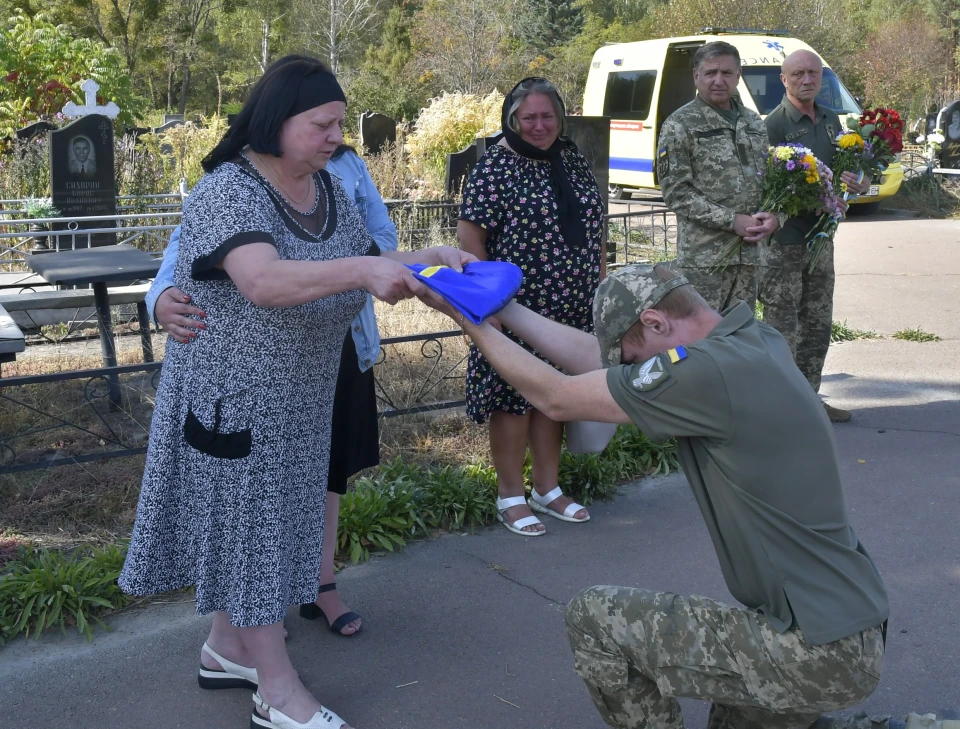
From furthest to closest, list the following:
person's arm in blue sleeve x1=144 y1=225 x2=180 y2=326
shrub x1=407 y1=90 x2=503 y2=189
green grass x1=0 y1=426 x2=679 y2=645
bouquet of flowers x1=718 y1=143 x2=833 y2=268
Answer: shrub x1=407 y1=90 x2=503 y2=189 → bouquet of flowers x1=718 y1=143 x2=833 y2=268 → green grass x1=0 y1=426 x2=679 y2=645 → person's arm in blue sleeve x1=144 y1=225 x2=180 y2=326

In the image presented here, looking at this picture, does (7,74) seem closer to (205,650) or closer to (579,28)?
(205,650)

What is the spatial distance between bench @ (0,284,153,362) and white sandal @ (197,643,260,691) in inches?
162

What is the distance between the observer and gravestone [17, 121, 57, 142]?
1280 centimetres

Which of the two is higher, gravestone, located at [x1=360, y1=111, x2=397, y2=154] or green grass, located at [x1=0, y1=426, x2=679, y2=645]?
gravestone, located at [x1=360, y1=111, x2=397, y2=154]

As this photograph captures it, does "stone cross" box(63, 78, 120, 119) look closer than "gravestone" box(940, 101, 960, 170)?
Yes

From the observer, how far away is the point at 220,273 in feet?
8.73

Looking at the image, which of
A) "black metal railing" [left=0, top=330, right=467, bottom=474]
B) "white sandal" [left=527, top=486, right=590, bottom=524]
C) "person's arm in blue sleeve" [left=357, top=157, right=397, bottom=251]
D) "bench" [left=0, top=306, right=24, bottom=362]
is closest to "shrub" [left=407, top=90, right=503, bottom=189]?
"black metal railing" [left=0, top=330, right=467, bottom=474]

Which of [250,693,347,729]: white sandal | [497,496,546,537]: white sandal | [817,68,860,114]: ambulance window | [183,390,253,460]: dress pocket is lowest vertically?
[250,693,347,729]: white sandal

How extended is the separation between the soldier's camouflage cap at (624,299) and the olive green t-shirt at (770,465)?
14cm

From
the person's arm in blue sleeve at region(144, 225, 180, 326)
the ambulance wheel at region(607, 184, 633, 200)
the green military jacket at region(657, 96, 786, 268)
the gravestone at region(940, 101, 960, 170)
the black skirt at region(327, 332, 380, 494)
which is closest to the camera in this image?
the person's arm in blue sleeve at region(144, 225, 180, 326)

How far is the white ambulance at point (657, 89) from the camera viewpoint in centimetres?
1645

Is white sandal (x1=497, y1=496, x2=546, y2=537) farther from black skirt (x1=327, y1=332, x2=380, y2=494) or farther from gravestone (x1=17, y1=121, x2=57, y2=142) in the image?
gravestone (x1=17, y1=121, x2=57, y2=142)

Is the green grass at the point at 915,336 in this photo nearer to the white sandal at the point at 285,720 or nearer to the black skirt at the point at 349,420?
the black skirt at the point at 349,420

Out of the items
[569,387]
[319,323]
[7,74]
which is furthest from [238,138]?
[7,74]
